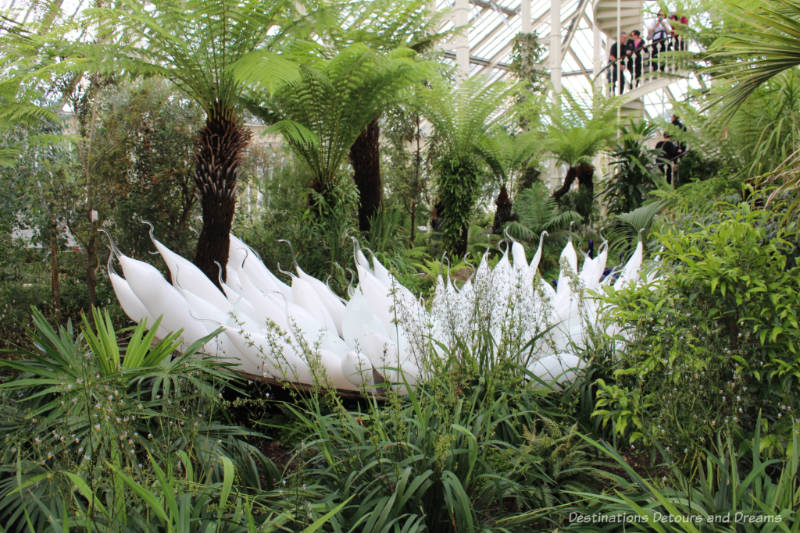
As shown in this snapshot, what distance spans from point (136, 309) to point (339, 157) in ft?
10.5

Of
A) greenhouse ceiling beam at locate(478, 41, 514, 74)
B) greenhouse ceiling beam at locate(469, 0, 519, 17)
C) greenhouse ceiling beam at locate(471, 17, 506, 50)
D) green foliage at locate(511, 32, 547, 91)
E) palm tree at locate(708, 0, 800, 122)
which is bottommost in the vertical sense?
palm tree at locate(708, 0, 800, 122)

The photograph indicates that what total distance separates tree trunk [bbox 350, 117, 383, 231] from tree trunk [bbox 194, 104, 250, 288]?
229 centimetres

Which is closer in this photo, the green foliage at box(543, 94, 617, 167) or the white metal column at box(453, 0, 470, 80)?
the green foliage at box(543, 94, 617, 167)

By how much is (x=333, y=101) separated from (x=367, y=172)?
125cm

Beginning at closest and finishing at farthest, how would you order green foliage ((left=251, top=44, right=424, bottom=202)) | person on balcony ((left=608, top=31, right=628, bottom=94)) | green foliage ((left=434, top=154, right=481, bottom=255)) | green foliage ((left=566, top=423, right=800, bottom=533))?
green foliage ((left=566, top=423, right=800, bottom=533))
green foliage ((left=251, top=44, right=424, bottom=202))
green foliage ((left=434, top=154, right=481, bottom=255))
person on balcony ((left=608, top=31, right=628, bottom=94))

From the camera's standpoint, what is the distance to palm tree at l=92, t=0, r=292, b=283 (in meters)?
3.49

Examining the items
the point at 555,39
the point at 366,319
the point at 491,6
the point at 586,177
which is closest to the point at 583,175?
the point at 586,177

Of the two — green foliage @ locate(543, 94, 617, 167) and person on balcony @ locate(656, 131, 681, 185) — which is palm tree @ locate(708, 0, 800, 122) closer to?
green foliage @ locate(543, 94, 617, 167)

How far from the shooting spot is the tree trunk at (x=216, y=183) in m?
3.77

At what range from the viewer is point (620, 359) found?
1.99m

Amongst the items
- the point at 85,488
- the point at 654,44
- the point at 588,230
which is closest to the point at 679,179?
the point at 588,230

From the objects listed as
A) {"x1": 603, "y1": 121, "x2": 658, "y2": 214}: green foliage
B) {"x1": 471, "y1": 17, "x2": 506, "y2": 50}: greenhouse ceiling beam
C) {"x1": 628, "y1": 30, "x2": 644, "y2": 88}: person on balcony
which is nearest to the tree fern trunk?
{"x1": 603, "y1": 121, "x2": 658, "y2": 214}: green foliage

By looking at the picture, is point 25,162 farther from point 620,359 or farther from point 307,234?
point 620,359

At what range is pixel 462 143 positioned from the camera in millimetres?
6863
